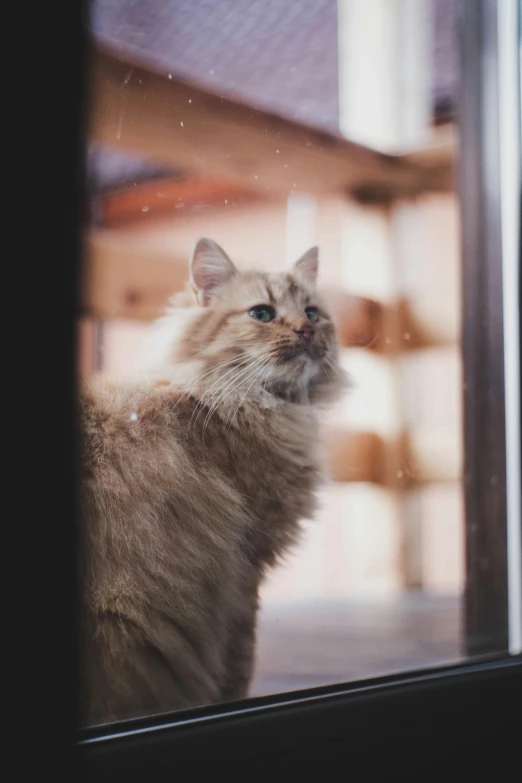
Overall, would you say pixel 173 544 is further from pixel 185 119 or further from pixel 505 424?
pixel 505 424

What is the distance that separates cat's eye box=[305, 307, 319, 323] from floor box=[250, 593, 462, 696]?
0.48 metres

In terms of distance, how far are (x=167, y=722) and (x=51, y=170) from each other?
537 mm

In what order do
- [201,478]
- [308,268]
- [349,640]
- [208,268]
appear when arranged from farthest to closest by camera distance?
[349,640]
[308,268]
[208,268]
[201,478]

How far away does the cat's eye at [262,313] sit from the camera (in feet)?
4.04

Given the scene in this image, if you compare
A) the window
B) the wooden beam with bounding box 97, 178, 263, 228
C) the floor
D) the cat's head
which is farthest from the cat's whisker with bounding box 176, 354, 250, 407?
the floor

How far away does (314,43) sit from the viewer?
1.56 meters

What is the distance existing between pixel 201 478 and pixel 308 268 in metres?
0.43

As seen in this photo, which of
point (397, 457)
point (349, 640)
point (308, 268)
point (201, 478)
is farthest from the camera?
point (397, 457)

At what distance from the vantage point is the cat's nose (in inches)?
48.7

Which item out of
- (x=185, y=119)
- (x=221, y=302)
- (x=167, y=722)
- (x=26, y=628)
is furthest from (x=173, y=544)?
(x=185, y=119)

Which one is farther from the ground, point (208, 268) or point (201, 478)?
point (208, 268)

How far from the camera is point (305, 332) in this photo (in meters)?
1.24

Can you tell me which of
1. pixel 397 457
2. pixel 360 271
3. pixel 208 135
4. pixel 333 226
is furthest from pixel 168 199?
pixel 397 457

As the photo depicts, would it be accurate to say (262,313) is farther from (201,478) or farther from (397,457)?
(397,457)
